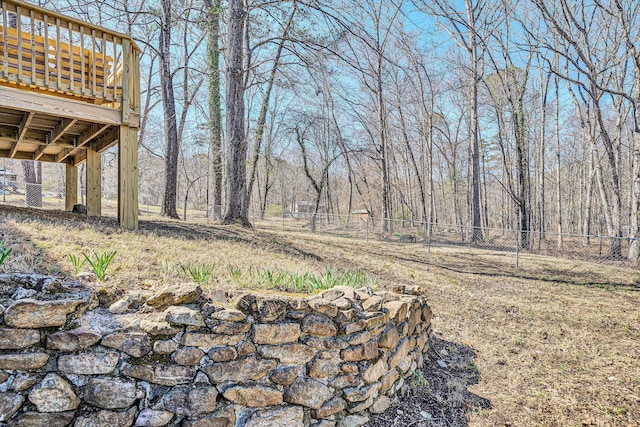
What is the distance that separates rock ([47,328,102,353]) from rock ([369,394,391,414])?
1751 mm

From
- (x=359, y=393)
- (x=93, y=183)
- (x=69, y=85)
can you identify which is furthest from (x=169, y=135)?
(x=359, y=393)

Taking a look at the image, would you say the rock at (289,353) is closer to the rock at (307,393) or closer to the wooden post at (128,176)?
the rock at (307,393)

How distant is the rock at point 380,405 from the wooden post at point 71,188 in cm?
690

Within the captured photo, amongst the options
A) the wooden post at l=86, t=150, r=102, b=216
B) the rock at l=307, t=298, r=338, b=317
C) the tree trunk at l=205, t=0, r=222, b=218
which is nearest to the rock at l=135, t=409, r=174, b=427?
the rock at l=307, t=298, r=338, b=317

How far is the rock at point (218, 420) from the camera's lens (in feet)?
5.61

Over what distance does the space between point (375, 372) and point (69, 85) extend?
4.48 metres

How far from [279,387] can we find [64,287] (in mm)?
1298

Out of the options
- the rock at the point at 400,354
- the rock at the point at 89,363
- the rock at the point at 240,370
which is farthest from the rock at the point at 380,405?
the rock at the point at 89,363

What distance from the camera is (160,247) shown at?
366 centimetres

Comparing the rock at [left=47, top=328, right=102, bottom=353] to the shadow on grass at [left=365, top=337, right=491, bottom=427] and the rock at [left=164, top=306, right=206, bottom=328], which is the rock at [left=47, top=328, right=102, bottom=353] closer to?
the rock at [left=164, top=306, right=206, bottom=328]

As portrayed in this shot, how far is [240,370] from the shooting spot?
1.87 m

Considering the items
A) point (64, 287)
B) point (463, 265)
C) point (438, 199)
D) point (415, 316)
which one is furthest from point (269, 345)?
point (438, 199)

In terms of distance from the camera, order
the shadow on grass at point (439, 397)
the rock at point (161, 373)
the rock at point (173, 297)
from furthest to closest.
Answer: the shadow on grass at point (439, 397), the rock at point (173, 297), the rock at point (161, 373)

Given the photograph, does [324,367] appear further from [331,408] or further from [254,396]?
[254,396]
